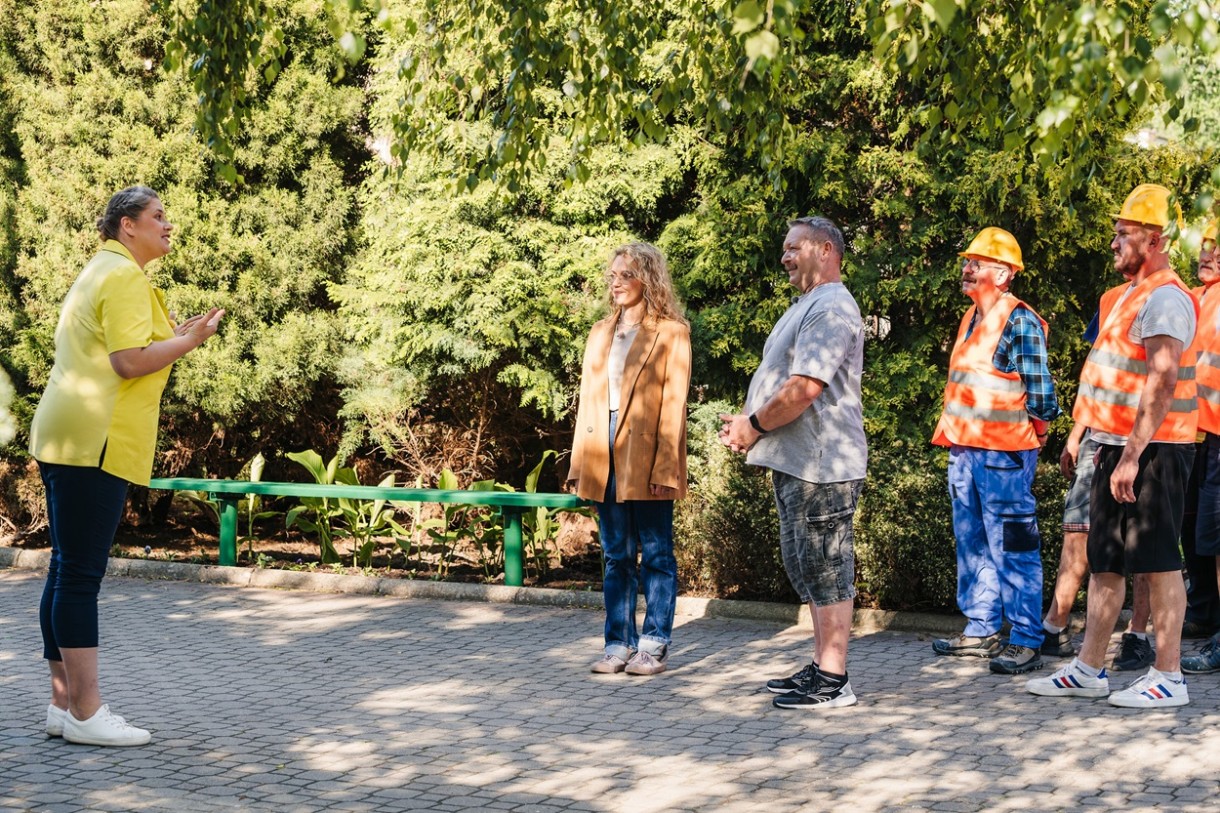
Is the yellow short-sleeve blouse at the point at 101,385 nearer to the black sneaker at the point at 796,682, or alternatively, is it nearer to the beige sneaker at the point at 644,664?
the beige sneaker at the point at 644,664

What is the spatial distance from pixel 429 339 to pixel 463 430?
1.23m

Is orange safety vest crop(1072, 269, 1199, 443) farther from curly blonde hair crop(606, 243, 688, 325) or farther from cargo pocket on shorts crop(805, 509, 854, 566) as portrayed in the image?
curly blonde hair crop(606, 243, 688, 325)

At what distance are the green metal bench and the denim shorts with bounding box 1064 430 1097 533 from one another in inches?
115

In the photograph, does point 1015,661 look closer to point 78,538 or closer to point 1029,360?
point 1029,360

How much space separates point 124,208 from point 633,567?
2.80 metres

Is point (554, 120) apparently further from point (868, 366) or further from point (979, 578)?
point (979, 578)

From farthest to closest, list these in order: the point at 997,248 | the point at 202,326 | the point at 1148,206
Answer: the point at 997,248, the point at 1148,206, the point at 202,326

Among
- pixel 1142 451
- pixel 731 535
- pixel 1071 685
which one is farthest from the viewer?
pixel 731 535

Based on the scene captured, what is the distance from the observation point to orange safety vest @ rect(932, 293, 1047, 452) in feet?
21.1

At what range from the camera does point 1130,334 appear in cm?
572

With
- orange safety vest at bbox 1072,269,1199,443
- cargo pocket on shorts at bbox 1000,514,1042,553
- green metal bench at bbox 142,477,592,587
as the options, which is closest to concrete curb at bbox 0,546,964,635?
green metal bench at bbox 142,477,592,587

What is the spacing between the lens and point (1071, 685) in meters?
5.81

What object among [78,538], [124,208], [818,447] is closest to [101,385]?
[78,538]

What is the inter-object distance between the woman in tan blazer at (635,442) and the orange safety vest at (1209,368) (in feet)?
8.31
